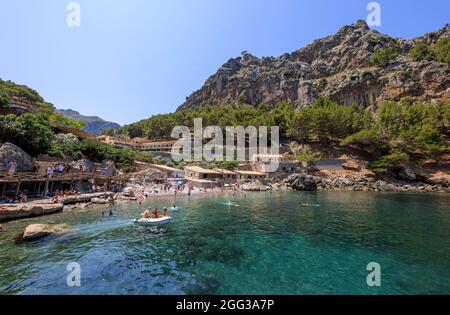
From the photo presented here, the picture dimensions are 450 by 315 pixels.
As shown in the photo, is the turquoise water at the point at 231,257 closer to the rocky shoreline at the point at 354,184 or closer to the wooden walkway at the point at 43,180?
the wooden walkway at the point at 43,180

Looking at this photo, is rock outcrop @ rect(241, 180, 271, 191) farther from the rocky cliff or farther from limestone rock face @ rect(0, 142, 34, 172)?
the rocky cliff

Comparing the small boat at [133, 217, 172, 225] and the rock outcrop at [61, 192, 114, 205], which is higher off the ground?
the rock outcrop at [61, 192, 114, 205]

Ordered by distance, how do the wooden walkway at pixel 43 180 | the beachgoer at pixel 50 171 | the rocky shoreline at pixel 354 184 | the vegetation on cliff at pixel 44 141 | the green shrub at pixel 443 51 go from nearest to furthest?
the wooden walkway at pixel 43 180 → the beachgoer at pixel 50 171 → the vegetation on cliff at pixel 44 141 → the rocky shoreline at pixel 354 184 → the green shrub at pixel 443 51

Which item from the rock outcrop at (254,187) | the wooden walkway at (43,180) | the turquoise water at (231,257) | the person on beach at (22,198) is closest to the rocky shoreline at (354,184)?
the rock outcrop at (254,187)

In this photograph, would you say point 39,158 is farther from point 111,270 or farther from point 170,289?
point 170,289

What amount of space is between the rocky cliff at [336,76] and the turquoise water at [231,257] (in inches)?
3645

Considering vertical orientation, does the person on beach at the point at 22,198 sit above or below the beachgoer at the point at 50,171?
below

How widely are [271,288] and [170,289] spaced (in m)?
4.45

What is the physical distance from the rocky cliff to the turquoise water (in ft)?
304

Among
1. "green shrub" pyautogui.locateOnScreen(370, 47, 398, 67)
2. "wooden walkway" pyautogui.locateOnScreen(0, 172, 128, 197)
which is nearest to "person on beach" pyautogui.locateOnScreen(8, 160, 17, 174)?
"wooden walkway" pyautogui.locateOnScreen(0, 172, 128, 197)

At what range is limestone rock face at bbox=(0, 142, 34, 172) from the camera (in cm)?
2892

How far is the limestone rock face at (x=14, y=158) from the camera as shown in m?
28.9

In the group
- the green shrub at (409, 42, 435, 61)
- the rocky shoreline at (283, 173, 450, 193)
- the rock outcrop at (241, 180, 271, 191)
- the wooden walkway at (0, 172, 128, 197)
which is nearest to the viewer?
the wooden walkway at (0, 172, 128, 197)

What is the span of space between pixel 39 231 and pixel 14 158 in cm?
2118
